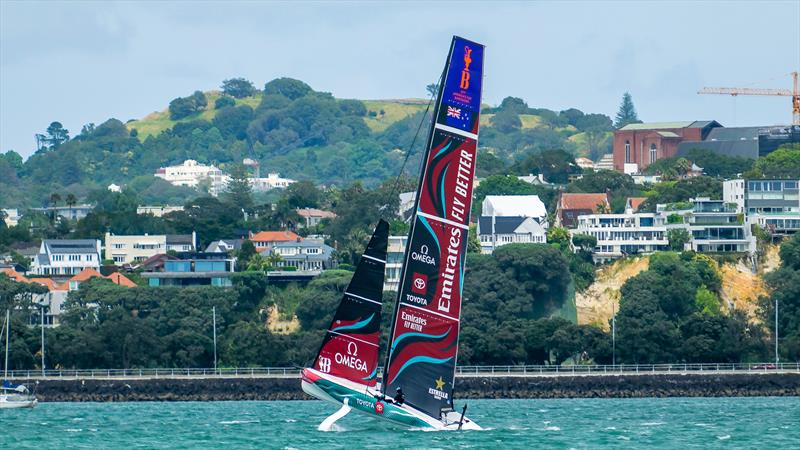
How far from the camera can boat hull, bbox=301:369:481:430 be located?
49.1 m

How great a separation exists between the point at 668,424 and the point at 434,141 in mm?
20297

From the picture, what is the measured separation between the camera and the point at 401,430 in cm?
5391

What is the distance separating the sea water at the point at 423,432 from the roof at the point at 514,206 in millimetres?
52761

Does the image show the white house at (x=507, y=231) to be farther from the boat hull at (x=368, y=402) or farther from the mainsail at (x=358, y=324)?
the boat hull at (x=368, y=402)

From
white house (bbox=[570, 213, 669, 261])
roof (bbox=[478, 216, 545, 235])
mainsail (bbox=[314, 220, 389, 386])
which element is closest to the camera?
mainsail (bbox=[314, 220, 389, 386])

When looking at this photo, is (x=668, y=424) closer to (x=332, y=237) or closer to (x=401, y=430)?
(x=401, y=430)

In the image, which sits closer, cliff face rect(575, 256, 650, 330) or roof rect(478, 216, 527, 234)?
cliff face rect(575, 256, 650, 330)

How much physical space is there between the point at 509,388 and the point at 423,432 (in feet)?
121

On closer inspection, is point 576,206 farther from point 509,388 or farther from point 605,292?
point 509,388

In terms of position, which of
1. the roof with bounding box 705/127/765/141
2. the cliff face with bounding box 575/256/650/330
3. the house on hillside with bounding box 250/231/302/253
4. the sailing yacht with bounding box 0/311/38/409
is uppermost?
the roof with bounding box 705/127/765/141

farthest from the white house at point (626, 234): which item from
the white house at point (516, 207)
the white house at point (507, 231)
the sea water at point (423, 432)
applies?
the sea water at point (423, 432)

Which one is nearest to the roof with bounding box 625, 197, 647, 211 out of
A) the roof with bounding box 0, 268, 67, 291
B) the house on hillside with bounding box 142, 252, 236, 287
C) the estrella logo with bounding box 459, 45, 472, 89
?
the house on hillside with bounding box 142, 252, 236, 287

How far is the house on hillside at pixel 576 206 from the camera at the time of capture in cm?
13575

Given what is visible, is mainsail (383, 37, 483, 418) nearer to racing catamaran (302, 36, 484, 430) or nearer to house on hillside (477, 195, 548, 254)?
racing catamaran (302, 36, 484, 430)
